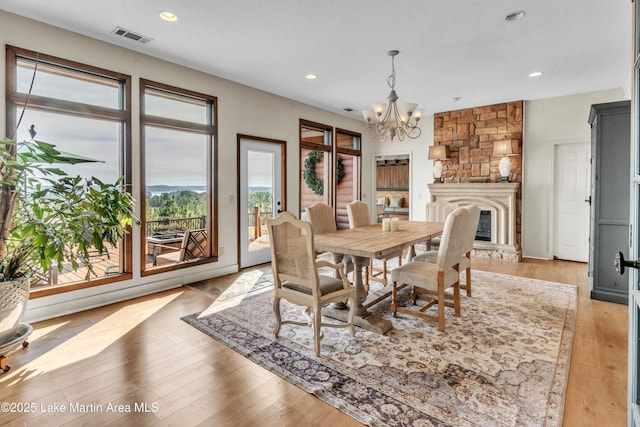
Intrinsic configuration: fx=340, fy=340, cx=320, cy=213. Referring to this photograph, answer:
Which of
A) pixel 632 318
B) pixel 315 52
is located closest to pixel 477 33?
pixel 315 52

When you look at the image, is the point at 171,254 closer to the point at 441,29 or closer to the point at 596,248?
the point at 441,29

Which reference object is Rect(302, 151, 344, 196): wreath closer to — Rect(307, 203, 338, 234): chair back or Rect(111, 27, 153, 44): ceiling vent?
Rect(307, 203, 338, 234): chair back

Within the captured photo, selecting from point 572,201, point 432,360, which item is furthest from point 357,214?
point 572,201

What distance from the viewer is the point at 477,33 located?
3.30 m

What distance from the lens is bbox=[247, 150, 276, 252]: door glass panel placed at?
5215mm

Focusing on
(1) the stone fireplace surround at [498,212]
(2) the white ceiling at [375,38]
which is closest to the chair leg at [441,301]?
(2) the white ceiling at [375,38]

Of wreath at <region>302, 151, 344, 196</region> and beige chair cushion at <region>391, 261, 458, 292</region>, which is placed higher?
wreath at <region>302, 151, 344, 196</region>

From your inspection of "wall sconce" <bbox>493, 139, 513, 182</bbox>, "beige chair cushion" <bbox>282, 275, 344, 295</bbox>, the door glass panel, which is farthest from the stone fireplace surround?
"beige chair cushion" <bbox>282, 275, 344, 295</bbox>

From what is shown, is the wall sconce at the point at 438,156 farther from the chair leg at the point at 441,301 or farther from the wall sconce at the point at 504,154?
the chair leg at the point at 441,301

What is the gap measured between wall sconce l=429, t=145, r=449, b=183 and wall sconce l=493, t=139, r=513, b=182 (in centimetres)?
86

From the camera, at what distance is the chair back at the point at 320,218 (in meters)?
3.65

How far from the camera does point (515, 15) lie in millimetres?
2961

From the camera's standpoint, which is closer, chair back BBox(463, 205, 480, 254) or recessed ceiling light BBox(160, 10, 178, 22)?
recessed ceiling light BBox(160, 10, 178, 22)

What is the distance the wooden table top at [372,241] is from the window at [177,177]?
2.11 meters
